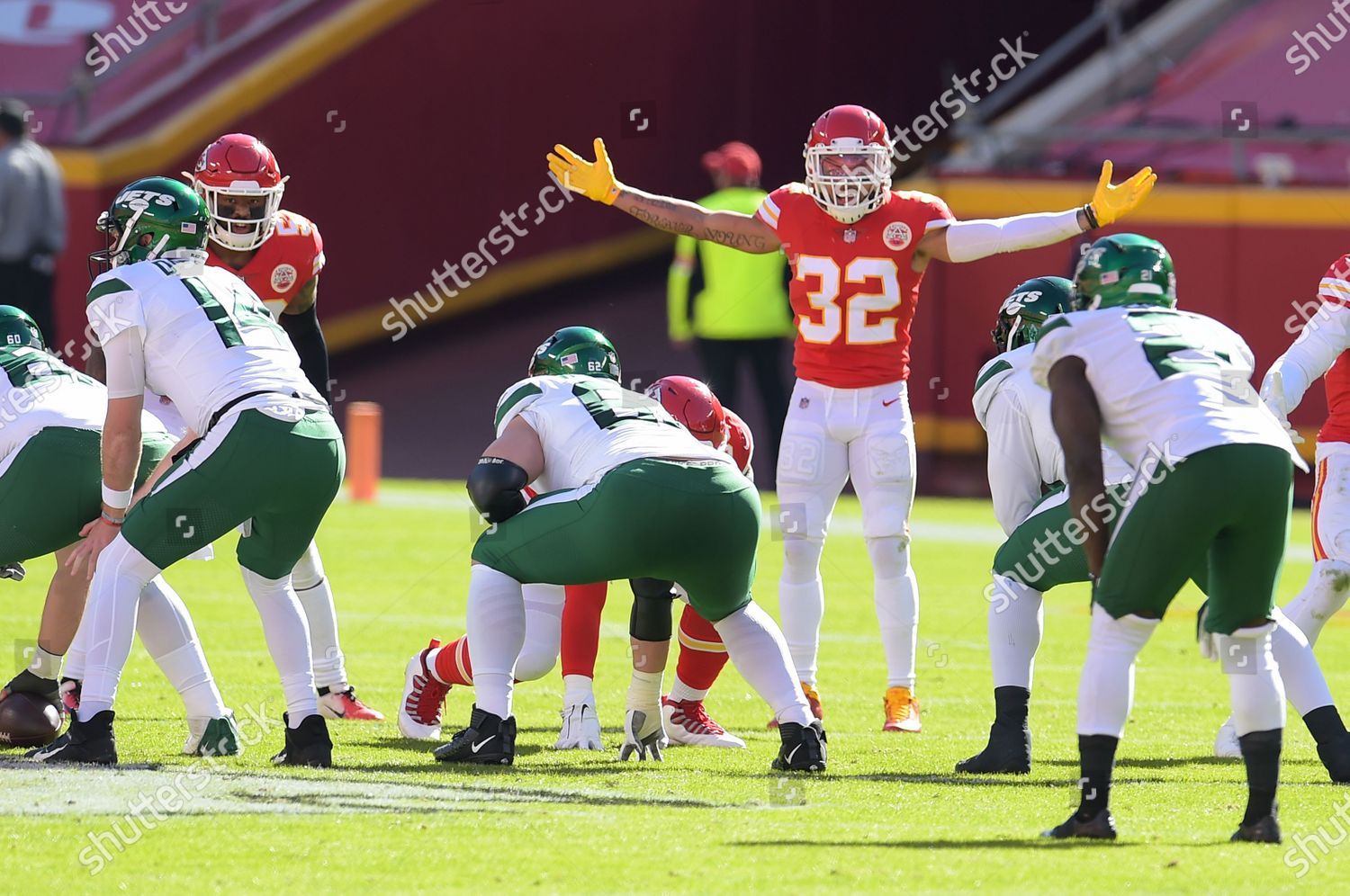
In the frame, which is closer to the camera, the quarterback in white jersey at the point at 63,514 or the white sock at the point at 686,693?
the quarterback in white jersey at the point at 63,514

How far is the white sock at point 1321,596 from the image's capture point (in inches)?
281

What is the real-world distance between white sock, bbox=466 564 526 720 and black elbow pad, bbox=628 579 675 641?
0.63 m

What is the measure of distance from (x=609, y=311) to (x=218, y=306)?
14.5 metres

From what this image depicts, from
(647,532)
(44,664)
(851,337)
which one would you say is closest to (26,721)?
(44,664)

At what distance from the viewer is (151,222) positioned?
6.22m

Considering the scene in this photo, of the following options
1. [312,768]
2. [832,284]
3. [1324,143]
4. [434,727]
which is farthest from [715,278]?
[312,768]

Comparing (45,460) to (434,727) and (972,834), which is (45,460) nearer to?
(434,727)

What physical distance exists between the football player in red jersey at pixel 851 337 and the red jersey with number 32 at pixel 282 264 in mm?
942

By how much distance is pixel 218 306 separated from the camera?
241 inches

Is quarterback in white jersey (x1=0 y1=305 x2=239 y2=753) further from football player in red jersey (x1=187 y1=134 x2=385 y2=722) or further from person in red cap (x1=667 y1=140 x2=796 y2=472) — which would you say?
person in red cap (x1=667 y1=140 x2=796 y2=472)

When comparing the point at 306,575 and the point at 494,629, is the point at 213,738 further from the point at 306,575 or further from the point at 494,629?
the point at 306,575

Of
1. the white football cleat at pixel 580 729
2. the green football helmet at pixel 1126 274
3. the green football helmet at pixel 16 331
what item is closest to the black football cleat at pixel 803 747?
the white football cleat at pixel 580 729

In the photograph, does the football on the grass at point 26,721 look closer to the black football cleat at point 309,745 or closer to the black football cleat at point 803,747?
the black football cleat at point 309,745

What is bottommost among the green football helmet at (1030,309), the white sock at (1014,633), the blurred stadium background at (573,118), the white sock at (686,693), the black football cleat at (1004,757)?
the black football cleat at (1004,757)
